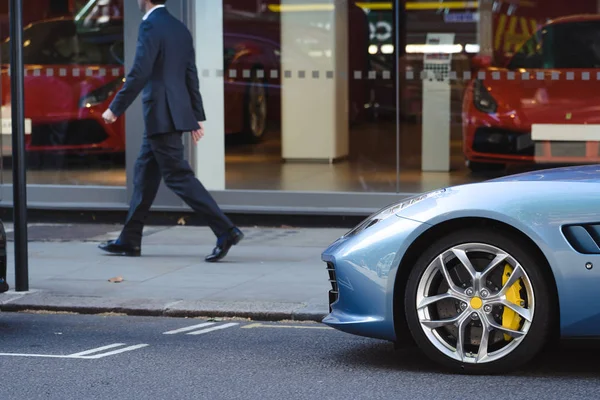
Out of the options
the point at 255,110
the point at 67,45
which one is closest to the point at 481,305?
the point at 255,110

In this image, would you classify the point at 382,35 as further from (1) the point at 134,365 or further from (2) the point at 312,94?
(1) the point at 134,365

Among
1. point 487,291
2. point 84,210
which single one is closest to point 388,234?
point 487,291

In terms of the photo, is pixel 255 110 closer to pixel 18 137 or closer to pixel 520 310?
pixel 18 137

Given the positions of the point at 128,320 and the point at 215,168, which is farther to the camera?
the point at 215,168

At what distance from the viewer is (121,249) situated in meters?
10.3

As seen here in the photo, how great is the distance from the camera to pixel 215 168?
12367mm

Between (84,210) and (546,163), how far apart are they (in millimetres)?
4416

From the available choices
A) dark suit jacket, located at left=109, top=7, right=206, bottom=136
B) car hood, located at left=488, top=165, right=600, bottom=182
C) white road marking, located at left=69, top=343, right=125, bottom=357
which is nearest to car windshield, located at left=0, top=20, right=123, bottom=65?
dark suit jacket, located at left=109, top=7, right=206, bottom=136

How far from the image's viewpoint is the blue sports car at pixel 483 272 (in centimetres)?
585

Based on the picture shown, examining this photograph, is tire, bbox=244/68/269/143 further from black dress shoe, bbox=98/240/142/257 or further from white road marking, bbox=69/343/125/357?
white road marking, bbox=69/343/125/357

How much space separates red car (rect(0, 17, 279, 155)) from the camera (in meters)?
12.2

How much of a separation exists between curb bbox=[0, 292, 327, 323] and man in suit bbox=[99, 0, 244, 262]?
1634 mm

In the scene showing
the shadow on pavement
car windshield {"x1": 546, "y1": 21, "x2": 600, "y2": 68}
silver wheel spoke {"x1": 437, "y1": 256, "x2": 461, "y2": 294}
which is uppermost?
car windshield {"x1": 546, "y1": 21, "x2": 600, "y2": 68}

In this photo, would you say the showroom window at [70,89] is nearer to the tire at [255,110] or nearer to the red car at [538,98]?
the tire at [255,110]
